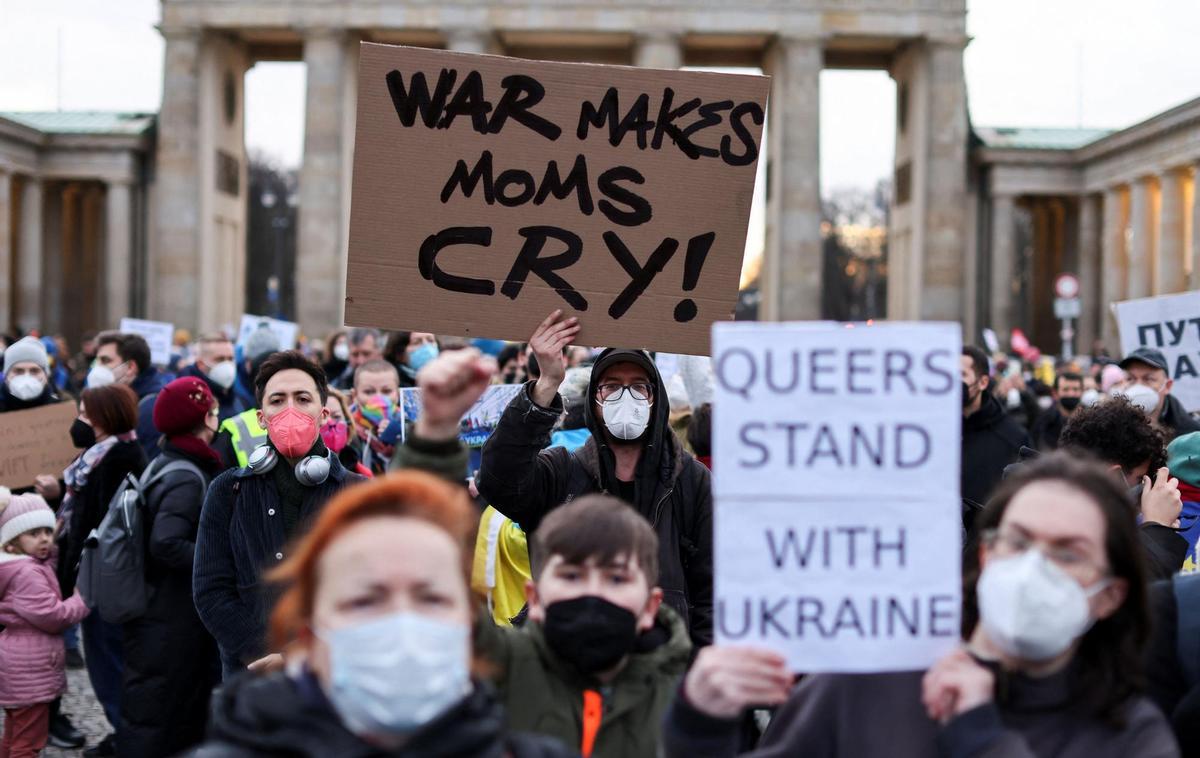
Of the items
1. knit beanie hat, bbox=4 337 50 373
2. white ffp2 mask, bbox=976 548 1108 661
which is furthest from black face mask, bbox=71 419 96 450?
white ffp2 mask, bbox=976 548 1108 661

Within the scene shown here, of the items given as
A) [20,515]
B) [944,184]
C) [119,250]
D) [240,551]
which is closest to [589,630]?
[240,551]

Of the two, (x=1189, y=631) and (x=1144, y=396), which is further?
(x=1144, y=396)

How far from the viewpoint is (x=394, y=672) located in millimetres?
2232

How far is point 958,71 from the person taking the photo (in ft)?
152

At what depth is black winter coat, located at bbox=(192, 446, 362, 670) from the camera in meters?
5.38

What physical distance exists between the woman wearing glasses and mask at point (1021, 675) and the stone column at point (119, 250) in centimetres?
4964

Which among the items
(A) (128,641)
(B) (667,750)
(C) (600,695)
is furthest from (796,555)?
(A) (128,641)

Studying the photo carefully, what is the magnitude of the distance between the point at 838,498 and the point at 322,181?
145 ft

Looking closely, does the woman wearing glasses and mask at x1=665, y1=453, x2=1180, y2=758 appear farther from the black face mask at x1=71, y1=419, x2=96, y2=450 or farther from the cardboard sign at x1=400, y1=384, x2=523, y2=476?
the black face mask at x1=71, y1=419, x2=96, y2=450

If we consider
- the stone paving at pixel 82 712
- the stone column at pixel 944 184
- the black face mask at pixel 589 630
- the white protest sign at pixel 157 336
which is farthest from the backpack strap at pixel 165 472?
the stone column at pixel 944 184

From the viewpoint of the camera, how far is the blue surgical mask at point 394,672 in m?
2.23

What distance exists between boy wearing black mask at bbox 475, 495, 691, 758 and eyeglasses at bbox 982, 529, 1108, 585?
837 millimetres

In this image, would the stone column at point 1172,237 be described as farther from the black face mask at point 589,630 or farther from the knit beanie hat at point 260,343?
the black face mask at point 589,630

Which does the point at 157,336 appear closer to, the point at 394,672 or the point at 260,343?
the point at 260,343
